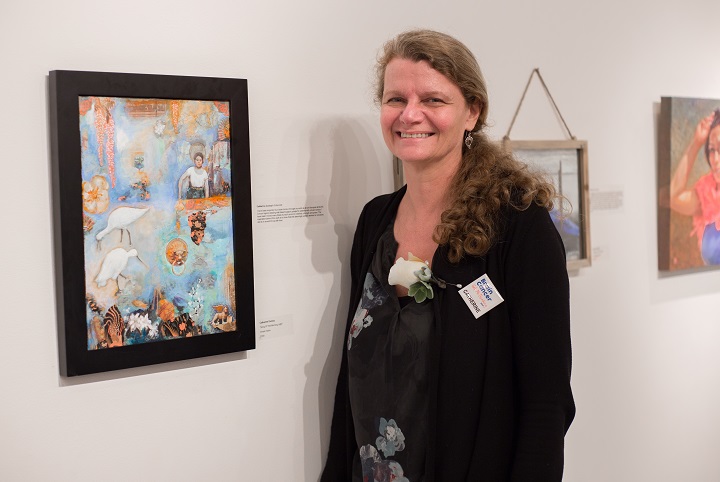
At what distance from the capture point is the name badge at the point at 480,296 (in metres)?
1.83

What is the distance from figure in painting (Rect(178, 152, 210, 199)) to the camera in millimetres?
1889

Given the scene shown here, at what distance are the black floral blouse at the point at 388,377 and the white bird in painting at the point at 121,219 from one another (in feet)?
1.85

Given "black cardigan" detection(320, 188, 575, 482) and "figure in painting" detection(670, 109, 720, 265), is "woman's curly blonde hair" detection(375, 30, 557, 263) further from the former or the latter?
"figure in painting" detection(670, 109, 720, 265)

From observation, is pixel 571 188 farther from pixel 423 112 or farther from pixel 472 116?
pixel 423 112

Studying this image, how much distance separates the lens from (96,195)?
5.80ft

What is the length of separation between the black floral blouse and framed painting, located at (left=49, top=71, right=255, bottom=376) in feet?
0.90

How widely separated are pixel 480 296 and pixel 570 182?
0.95 meters

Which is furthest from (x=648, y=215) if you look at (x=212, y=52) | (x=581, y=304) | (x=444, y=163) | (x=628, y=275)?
(x=212, y=52)

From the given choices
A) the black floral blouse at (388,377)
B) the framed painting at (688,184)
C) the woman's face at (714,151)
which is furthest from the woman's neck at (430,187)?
the woman's face at (714,151)

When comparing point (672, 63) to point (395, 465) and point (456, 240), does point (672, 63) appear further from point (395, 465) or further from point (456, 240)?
point (395, 465)

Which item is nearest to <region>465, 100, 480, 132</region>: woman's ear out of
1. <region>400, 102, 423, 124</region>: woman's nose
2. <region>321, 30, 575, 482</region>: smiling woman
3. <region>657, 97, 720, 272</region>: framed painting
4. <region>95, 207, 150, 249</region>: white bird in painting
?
<region>321, 30, 575, 482</region>: smiling woman

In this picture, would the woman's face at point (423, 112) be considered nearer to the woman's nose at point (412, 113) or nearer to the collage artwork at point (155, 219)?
the woman's nose at point (412, 113)

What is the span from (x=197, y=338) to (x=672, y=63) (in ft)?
6.60

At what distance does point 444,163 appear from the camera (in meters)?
1.97
